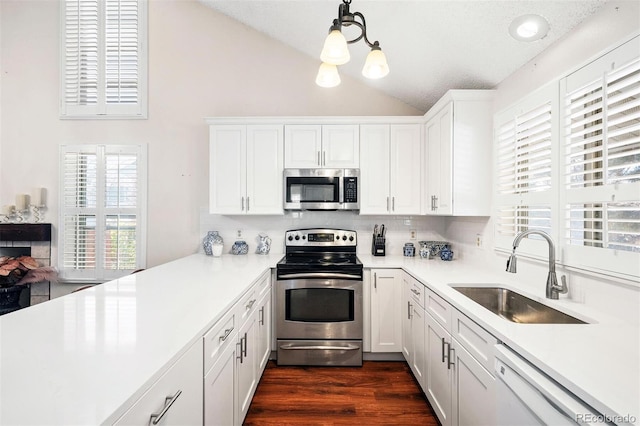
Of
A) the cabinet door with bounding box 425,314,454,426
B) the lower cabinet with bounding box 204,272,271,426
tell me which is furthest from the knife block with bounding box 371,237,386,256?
the lower cabinet with bounding box 204,272,271,426

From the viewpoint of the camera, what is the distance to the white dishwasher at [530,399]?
0.80 meters

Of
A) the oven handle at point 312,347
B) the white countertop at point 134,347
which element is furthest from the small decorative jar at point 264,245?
the white countertop at point 134,347

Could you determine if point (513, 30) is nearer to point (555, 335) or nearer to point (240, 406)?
point (555, 335)

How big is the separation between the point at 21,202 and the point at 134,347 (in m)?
3.44

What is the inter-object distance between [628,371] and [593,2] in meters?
1.60

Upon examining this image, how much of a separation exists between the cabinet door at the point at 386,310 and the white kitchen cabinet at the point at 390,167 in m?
0.65

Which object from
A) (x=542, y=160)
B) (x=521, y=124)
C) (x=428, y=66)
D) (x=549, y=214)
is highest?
(x=428, y=66)

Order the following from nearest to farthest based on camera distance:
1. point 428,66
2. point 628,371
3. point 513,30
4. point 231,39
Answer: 1. point 628,371
2. point 513,30
3. point 428,66
4. point 231,39

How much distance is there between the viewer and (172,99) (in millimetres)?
3314

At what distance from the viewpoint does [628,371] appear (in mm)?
882

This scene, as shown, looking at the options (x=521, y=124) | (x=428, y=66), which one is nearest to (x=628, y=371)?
(x=521, y=124)

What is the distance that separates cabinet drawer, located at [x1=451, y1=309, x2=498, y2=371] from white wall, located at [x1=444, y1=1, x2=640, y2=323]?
1.93 ft

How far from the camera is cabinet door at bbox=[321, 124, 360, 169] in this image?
2.95m

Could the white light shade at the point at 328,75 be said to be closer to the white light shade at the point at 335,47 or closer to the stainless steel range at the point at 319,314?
the white light shade at the point at 335,47
